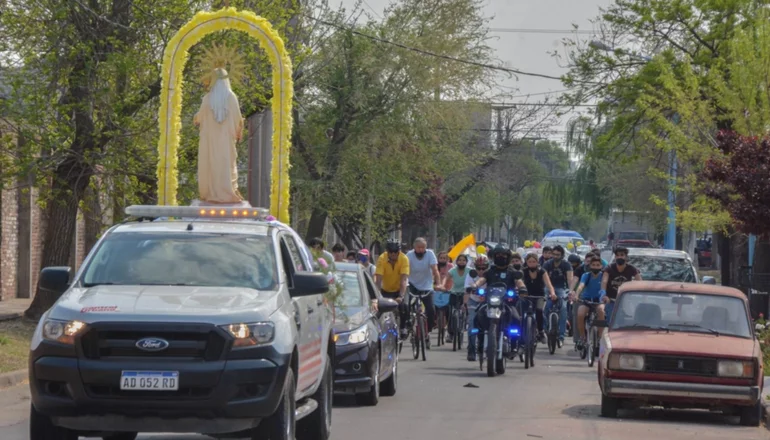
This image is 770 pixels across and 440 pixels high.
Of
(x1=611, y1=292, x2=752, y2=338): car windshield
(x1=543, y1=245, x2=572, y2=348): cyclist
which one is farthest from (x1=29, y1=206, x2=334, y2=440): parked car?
(x1=543, y1=245, x2=572, y2=348): cyclist

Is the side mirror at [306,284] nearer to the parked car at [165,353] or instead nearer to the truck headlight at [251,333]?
the parked car at [165,353]

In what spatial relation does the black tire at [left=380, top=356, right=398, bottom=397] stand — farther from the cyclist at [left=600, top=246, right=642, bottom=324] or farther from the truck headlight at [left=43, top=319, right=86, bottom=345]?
the truck headlight at [left=43, top=319, right=86, bottom=345]

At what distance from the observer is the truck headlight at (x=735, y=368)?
42.7ft

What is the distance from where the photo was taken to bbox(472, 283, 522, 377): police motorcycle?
17734mm

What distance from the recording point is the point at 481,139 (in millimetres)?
60938

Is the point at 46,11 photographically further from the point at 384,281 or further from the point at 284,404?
the point at 284,404

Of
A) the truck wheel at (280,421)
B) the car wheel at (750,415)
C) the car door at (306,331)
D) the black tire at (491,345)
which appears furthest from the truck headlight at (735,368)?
the truck wheel at (280,421)

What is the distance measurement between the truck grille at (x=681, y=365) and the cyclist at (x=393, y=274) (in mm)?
8041

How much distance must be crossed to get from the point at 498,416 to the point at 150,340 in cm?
567

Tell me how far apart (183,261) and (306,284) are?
3.08 feet

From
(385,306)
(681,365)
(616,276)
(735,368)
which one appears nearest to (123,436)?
(385,306)

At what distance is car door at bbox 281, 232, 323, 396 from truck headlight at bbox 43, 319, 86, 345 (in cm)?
171

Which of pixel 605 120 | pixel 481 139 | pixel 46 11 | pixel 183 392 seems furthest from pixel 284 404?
pixel 481 139

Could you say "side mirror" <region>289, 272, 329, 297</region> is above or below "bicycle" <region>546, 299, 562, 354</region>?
above
